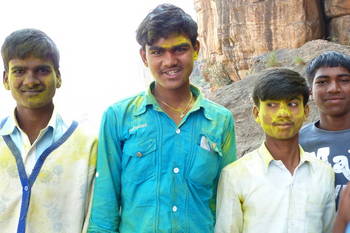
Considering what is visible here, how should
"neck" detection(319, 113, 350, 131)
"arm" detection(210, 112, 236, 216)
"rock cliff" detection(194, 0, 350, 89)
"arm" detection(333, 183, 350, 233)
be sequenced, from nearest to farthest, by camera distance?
1. "arm" detection(333, 183, 350, 233)
2. "arm" detection(210, 112, 236, 216)
3. "neck" detection(319, 113, 350, 131)
4. "rock cliff" detection(194, 0, 350, 89)

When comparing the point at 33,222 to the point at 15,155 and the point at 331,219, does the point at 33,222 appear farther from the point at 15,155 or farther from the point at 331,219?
the point at 331,219

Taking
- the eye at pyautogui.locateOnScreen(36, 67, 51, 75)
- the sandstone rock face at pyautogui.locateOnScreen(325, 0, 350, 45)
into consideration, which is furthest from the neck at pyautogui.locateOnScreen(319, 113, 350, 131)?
the sandstone rock face at pyautogui.locateOnScreen(325, 0, 350, 45)

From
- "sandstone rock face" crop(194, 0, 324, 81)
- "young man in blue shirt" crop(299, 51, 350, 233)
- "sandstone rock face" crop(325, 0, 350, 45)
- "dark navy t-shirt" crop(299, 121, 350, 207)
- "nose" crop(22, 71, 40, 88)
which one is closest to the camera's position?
"nose" crop(22, 71, 40, 88)

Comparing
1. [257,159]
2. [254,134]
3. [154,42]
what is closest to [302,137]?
[257,159]

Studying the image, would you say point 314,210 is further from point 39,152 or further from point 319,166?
point 39,152

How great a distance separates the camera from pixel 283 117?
2361mm

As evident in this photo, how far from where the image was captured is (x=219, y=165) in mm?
2443

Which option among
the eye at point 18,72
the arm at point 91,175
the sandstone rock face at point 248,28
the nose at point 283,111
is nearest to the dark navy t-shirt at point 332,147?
the nose at point 283,111

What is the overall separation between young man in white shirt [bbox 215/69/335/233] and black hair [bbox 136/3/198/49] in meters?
0.51

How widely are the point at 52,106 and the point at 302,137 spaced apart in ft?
5.31

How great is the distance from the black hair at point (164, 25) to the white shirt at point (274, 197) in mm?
767

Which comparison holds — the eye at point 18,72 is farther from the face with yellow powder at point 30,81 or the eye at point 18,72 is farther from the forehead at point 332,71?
the forehead at point 332,71

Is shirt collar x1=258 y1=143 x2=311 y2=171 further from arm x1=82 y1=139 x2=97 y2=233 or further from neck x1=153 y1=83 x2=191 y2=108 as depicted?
arm x1=82 y1=139 x2=97 y2=233

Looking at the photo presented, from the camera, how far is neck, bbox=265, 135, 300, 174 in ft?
7.86
